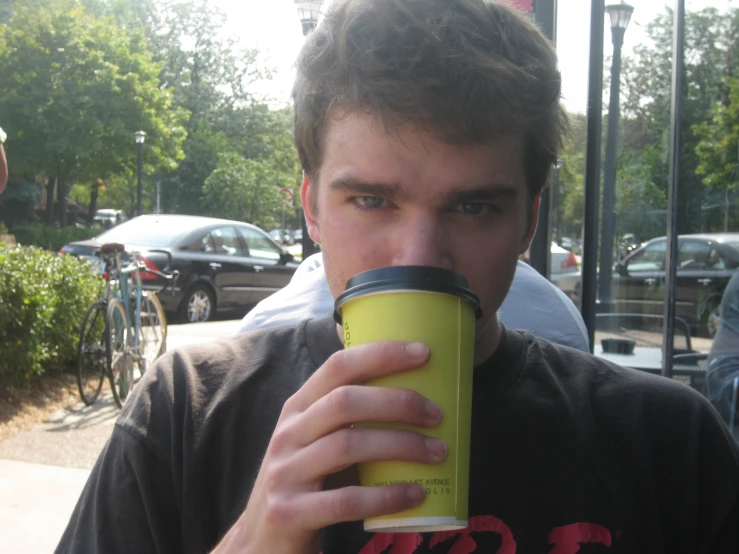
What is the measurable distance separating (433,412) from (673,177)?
12.3ft

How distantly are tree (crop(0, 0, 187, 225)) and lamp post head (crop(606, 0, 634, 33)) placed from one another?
27.1 m

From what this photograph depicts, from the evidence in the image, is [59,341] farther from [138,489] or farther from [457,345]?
[457,345]

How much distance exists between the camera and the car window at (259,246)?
42.6 ft

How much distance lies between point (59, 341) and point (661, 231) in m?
4.85

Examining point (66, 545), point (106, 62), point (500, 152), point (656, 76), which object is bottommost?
point (66, 545)

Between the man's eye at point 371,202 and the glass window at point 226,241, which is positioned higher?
the man's eye at point 371,202

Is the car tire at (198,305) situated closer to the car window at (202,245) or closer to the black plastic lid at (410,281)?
the car window at (202,245)

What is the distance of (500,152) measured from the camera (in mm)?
1407

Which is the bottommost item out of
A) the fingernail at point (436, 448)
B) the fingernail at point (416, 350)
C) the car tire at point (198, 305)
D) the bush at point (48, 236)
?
the car tire at point (198, 305)

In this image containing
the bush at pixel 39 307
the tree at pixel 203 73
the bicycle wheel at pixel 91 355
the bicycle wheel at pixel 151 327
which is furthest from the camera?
the tree at pixel 203 73

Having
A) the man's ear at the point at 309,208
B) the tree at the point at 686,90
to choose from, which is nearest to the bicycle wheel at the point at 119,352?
the tree at the point at 686,90

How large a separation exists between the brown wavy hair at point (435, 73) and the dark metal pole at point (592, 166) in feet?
11.2

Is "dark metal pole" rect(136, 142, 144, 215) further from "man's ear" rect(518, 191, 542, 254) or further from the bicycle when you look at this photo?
"man's ear" rect(518, 191, 542, 254)

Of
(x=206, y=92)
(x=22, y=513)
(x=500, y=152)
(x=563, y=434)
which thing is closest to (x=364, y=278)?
(x=500, y=152)
